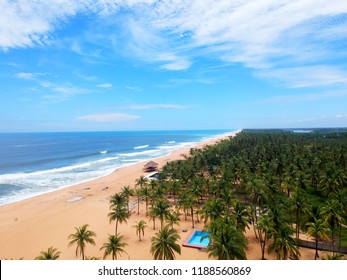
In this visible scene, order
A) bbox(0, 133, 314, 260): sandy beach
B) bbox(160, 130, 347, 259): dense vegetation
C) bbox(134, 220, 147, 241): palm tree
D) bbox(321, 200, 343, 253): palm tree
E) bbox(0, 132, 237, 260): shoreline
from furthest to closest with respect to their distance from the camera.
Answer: bbox(134, 220, 147, 241): palm tree
bbox(0, 132, 237, 260): shoreline
bbox(0, 133, 314, 260): sandy beach
bbox(321, 200, 343, 253): palm tree
bbox(160, 130, 347, 259): dense vegetation

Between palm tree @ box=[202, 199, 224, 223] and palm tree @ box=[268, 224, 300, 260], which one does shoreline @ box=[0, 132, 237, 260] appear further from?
palm tree @ box=[268, 224, 300, 260]

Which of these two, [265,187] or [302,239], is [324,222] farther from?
[265,187]

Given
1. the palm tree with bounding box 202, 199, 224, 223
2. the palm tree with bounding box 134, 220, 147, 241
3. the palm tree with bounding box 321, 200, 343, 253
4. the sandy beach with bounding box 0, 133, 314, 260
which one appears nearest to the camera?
the palm tree with bounding box 321, 200, 343, 253

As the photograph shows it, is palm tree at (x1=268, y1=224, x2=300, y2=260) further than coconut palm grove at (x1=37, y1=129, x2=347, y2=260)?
No

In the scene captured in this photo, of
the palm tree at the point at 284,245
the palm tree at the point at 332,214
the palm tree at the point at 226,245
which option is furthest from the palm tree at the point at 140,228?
the palm tree at the point at 332,214

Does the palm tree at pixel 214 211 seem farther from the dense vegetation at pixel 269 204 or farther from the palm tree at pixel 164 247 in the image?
the palm tree at pixel 164 247

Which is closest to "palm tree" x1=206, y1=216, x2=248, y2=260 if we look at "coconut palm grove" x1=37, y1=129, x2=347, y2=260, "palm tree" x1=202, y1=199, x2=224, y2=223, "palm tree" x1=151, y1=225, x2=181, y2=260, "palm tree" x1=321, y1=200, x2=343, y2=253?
"coconut palm grove" x1=37, y1=129, x2=347, y2=260

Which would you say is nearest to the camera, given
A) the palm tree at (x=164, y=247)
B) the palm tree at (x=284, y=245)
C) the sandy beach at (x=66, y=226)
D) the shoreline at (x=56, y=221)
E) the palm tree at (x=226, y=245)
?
the palm tree at (x=226, y=245)
